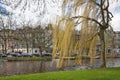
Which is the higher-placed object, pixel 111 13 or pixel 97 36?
pixel 111 13

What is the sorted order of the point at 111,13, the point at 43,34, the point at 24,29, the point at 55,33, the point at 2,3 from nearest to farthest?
the point at 2,3 < the point at 111,13 < the point at 55,33 < the point at 24,29 < the point at 43,34

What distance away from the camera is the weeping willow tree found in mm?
19297

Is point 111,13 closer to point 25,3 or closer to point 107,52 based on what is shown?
point 107,52

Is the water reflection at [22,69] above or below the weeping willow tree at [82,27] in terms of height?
below

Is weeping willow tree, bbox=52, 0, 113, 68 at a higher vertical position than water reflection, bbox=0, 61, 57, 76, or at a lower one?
higher

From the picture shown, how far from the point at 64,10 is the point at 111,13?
10.6ft

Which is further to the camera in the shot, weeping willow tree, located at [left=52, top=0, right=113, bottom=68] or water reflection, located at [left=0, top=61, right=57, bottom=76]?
water reflection, located at [left=0, top=61, right=57, bottom=76]

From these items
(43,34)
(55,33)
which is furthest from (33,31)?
(55,33)

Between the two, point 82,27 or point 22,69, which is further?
point 22,69

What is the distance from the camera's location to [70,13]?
19.6m

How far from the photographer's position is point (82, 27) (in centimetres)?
1966

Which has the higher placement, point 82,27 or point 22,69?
point 82,27

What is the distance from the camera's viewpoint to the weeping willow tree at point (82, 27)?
63.3 feet

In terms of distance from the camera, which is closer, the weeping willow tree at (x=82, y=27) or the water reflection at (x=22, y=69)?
the weeping willow tree at (x=82, y=27)
